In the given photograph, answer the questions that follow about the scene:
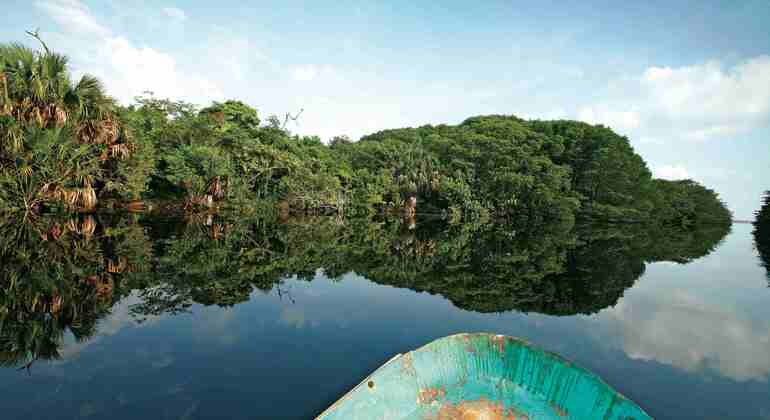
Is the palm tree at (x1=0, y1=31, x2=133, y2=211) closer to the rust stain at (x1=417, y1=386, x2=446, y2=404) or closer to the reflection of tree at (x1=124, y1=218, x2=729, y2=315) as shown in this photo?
the reflection of tree at (x1=124, y1=218, x2=729, y2=315)

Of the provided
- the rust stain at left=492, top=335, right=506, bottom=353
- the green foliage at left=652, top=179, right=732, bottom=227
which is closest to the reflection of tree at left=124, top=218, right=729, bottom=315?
the rust stain at left=492, top=335, right=506, bottom=353

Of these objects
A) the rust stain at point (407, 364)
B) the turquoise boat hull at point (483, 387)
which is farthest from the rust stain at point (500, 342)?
the rust stain at point (407, 364)

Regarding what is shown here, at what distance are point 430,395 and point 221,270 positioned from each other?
7.90 meters

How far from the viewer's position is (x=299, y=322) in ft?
21.1

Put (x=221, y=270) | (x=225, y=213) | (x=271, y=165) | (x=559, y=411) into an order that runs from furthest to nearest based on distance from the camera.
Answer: (x=271, y=165), (x=225, y=213), (x=221, y=270), (x=559, y=411)

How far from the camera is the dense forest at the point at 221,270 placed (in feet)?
20.0

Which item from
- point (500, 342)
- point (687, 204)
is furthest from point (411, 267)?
point (687, 204)

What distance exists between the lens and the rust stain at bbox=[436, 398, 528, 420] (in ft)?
10.5

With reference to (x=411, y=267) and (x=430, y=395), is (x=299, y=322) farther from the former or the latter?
(x=411, y=267)

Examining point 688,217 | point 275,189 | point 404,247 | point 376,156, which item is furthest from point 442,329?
point 688,217

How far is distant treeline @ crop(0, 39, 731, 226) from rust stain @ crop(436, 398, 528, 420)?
58.5 feet

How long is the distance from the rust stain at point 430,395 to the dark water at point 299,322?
1.17m

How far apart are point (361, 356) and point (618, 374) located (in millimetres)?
3766

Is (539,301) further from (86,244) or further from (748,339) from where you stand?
(86,244)
